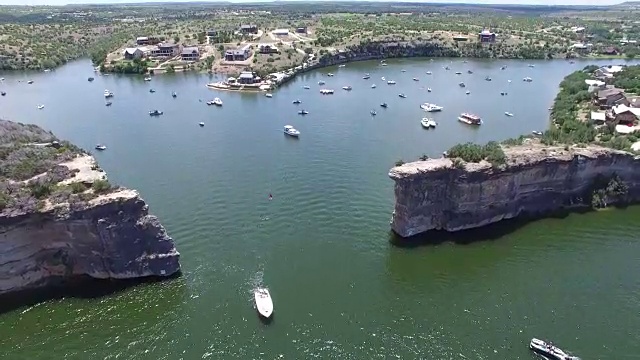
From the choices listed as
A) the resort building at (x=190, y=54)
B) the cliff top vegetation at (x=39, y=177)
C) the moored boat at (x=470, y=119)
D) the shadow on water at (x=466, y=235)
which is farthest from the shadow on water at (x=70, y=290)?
the resort building at (x=190, y=54)

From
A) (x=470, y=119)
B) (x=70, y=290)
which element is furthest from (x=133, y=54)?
(x=70, y=290)

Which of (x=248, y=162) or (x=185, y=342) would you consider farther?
(x=248, y=162)

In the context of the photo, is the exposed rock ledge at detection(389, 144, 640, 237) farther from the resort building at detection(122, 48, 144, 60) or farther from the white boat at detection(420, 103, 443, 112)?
the resort building at detection(122, 48, 144, 60)

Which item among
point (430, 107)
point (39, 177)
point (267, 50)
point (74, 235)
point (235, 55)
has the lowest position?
point (74, 235)

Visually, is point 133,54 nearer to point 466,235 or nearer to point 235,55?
point 235,55

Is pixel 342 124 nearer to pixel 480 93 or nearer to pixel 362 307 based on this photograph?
pixel 480 93

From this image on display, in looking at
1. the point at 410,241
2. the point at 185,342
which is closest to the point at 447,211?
the point at 410,241

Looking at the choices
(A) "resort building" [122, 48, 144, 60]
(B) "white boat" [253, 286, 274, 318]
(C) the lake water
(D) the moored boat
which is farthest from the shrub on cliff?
(A) "resort building" [122, 48, 144, 60]
